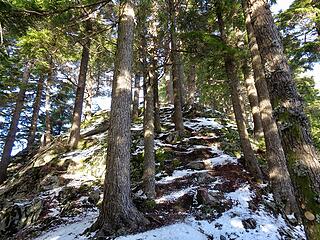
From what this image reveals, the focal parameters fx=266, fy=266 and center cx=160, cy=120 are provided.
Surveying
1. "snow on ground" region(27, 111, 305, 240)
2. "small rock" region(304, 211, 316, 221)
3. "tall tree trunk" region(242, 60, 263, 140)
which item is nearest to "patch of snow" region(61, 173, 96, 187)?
"snow on ground" region(27, 111, 305, 240)

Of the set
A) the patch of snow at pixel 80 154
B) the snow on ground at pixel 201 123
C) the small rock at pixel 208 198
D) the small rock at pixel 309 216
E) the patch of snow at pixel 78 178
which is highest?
the snow on ground at pixel 201 123

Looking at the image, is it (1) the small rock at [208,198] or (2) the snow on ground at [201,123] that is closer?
(1) the small rock at [208,198]

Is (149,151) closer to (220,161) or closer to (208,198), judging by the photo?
(208,198)

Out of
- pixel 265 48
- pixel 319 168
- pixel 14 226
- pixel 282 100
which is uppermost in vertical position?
pixel 265 48

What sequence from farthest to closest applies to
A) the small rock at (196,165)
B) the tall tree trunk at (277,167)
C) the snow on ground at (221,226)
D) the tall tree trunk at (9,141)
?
the tall tree trunk at (9,141)
the small rock at (196,165)
the tall tree trunk at (277,167)
the snow on ground at (221,226)

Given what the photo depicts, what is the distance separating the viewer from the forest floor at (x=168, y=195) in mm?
6219

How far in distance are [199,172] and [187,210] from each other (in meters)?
2.52

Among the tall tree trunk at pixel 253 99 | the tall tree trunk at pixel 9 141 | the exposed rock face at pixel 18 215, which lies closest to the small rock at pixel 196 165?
the tall tree trunk at pixel 253 99

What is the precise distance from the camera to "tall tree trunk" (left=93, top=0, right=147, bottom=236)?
5.89 m

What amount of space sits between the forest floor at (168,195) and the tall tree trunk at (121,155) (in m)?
0.51

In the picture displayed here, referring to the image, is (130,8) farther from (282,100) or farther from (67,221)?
(67,221)

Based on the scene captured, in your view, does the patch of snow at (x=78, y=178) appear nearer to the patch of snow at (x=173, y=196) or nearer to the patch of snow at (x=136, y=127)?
the patch of snow at (x=173, y=196)

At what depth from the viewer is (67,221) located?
7418 millimetres

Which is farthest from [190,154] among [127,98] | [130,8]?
[130,8]
